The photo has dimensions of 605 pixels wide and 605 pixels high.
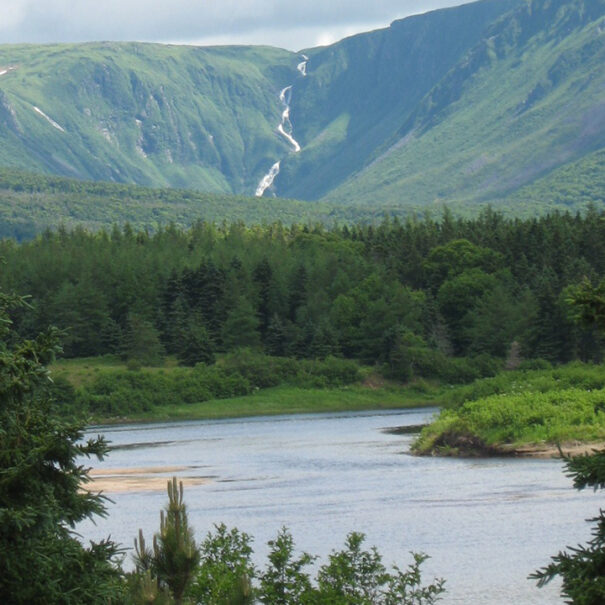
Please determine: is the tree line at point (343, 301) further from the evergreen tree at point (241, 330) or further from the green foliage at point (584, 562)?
the green foliage at point (584, 562)

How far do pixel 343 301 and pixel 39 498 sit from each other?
137866 mm

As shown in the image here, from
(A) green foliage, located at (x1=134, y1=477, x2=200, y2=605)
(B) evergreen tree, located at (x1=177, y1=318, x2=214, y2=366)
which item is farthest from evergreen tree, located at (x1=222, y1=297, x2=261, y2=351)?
(A) green foliage, located at (x1=134, y1=477, x2=200, y2=605)

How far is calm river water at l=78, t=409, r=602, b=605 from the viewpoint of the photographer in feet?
151

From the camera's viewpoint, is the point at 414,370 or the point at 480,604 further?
the point at 414,370

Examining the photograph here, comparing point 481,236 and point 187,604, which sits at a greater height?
point 481,236

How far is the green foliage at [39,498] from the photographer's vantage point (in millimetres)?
18453

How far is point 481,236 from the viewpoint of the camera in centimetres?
18375

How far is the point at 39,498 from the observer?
19141 millimetres

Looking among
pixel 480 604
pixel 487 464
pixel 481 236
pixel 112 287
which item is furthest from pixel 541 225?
pixel 480 604

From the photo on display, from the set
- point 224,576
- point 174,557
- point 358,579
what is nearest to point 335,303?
point 358,579

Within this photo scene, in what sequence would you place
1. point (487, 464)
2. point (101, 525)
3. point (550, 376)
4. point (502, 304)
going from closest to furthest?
point (101, 525), point (487, 464), point (550, 376), point (502, 304)

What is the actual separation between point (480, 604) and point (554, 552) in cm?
792

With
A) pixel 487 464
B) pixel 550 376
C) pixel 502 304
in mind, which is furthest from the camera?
pixel 502 304

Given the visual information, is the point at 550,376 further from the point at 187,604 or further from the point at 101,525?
the point at 187,604
